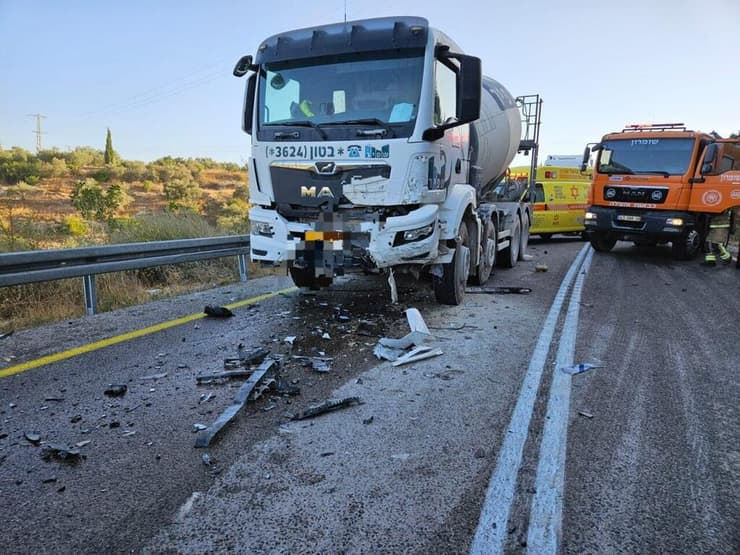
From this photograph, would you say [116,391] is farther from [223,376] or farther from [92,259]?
[92,259]

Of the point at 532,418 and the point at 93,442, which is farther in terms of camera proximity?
the point at 532,418

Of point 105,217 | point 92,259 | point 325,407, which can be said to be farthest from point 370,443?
point 105,217

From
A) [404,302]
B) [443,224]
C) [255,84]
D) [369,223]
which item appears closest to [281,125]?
[255,84]

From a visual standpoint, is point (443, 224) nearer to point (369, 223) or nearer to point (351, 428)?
point (369, 223)

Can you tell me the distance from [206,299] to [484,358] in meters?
3.92

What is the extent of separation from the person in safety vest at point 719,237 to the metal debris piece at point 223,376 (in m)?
11.6

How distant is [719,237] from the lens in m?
12.7

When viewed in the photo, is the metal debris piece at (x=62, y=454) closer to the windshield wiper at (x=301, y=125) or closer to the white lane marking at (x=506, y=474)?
the white lane marking at (x=506, y=474)

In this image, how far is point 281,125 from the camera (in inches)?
228

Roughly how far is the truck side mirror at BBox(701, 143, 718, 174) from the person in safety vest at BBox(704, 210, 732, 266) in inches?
46.2

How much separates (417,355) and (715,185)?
406 inches

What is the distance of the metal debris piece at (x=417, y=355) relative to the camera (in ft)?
14.3

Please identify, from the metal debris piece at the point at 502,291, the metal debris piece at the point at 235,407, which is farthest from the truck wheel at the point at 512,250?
the metal debris piece at the point at 235,407

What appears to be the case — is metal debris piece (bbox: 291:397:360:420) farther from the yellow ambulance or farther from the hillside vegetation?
the yellow ambulance
